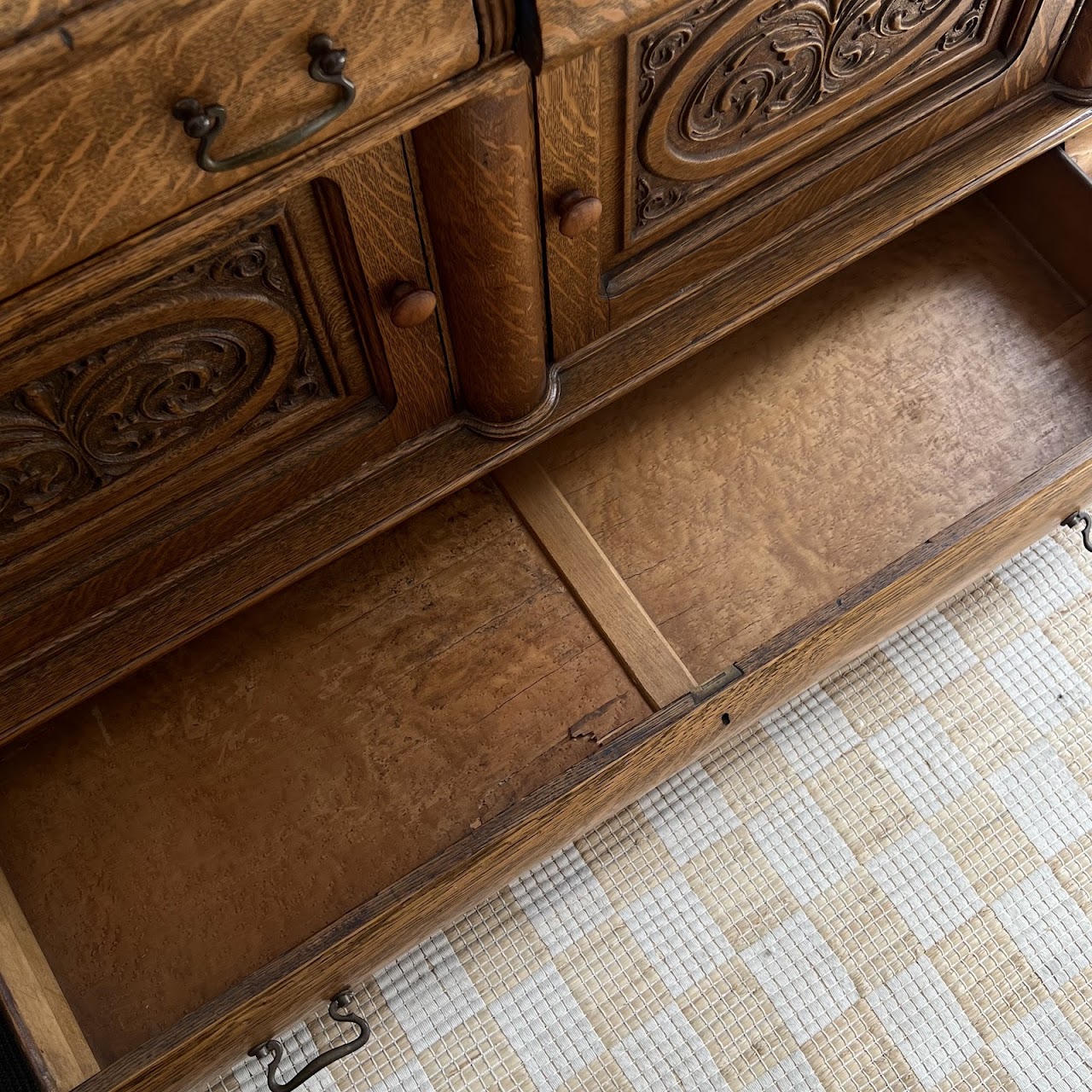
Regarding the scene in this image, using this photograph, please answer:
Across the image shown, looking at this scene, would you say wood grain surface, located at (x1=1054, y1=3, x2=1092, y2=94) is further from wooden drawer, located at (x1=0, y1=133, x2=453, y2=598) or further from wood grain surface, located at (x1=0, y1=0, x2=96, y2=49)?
wood grain surface, located at (x1=0, y1=0, x2=96, y2=49)

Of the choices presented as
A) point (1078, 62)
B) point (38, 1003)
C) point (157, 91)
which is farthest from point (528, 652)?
point (1078, 62)

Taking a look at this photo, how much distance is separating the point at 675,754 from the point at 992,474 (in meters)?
0.40

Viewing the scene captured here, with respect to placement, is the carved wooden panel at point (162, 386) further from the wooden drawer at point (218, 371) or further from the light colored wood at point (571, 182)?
the light colored wood at point (571, 182)

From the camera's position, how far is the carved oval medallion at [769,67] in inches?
35.7

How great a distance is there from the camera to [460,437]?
1.09 meters

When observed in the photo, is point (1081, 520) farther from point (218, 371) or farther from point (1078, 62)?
point (218, 371)

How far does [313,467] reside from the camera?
40.1 inches

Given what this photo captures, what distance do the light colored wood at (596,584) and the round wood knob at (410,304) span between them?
0.96 feet

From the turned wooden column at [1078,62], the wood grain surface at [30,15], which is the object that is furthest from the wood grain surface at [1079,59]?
the wood grain surface at [30,15]

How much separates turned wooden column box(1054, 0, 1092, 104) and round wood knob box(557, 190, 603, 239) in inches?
20.8

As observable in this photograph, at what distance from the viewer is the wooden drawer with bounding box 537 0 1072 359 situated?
90 cm

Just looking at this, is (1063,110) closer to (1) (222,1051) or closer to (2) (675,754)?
(2) (675,754)

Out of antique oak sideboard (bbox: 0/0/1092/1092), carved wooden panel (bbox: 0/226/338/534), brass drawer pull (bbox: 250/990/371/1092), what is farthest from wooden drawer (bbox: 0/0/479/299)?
brass drawer pull (bbox: 250/990/371/1092)

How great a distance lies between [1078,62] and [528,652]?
0.73 meters
